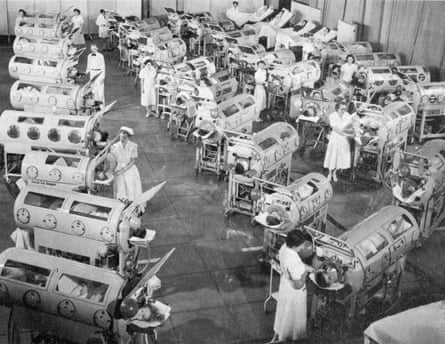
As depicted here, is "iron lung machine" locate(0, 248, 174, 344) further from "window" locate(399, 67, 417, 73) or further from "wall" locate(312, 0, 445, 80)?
"wall" locate(312, 0, 445, 80)

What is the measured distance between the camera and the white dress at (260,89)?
1714 centimetres

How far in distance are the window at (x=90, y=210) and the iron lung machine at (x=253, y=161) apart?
3.14 meters

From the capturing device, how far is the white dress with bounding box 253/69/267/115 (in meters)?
17.1

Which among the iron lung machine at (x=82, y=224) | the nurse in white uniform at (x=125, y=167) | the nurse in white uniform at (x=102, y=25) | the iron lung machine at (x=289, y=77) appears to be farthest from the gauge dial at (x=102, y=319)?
the nurse in white uniform at (x=102, y=25)

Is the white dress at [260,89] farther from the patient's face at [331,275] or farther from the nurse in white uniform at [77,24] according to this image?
the nurse in white uniform at [77,24]

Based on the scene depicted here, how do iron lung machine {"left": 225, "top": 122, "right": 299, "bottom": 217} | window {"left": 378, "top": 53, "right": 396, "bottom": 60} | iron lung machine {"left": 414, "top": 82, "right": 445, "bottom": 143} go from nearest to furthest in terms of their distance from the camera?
iron lung machine {"left": 225, "top": 122, "right": 299, "bottom": 217}
iron lung machine {"left": 414, "top": 82, "right": 445, "bottom": 143}
window {"left": 378, "top": 53, "right": 396, "bottom": 60}

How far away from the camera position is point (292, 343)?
→ 869 cm

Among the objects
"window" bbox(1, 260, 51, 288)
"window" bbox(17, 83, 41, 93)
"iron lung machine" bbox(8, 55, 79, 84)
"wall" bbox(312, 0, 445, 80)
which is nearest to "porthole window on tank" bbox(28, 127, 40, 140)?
"window" bbox(17, 83, 41, 93)

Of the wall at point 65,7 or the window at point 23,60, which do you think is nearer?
the window at point 23,60

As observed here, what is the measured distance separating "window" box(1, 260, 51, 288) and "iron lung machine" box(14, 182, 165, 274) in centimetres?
138

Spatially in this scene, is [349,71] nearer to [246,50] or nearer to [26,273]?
[246,50]

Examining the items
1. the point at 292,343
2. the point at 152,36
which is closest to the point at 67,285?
the point at 292,343

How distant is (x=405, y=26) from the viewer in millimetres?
19984

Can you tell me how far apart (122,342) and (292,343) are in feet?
7.50
